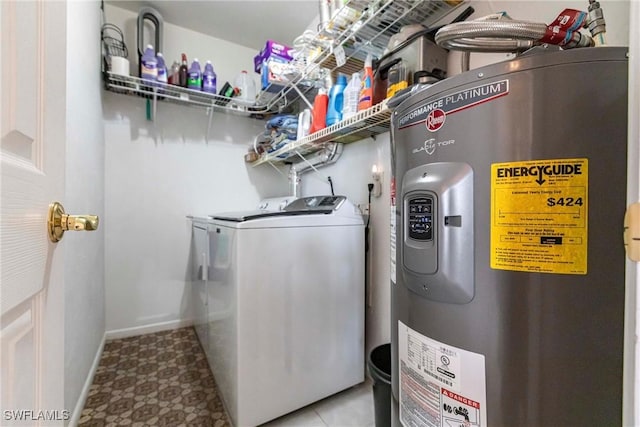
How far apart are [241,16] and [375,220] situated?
2.25 meters

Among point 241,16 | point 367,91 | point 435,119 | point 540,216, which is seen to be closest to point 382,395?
point 540,216

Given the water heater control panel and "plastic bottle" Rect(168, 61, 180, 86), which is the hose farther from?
"plastic bottle" Rect(168, 61, 180, 86)

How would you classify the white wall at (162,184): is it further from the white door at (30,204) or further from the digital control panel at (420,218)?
the digital control panel at (420,218)

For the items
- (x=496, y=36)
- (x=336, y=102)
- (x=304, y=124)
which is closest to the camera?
(x=496, y=36)

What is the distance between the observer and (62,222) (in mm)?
568

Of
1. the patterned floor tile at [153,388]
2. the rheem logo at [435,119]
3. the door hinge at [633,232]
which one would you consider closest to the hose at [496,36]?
the rheem logo at [435,119]

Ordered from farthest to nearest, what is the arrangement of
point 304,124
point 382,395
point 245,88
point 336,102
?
1. point 245,88
2. point 304,124
3. point 336,102
4. point 382,395

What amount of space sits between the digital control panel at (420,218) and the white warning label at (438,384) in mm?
259

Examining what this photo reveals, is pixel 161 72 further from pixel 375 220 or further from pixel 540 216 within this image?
pixel 540 216

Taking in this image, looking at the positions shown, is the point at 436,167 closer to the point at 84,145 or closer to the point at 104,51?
the point at 84,145

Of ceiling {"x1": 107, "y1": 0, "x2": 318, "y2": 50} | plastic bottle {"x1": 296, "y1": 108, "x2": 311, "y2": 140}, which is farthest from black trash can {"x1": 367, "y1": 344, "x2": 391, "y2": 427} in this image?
ceiling {"x1": 107, "y1": 0, "x2": 318, "y2": 50}

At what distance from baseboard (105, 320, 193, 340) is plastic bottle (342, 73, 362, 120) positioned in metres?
2.50

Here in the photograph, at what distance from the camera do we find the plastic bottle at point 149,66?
221cm

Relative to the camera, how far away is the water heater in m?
0.51
